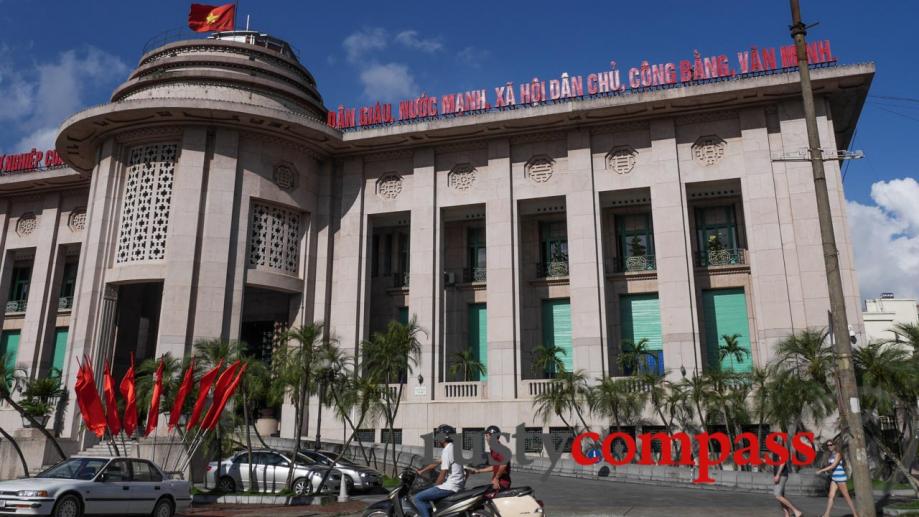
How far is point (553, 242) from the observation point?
3566 cm

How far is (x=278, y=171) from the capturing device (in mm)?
33500

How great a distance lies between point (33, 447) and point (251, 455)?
1106cm

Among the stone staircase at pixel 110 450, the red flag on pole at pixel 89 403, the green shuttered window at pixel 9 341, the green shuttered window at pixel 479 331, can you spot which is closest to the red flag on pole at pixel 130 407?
the red flag on pole at pixel 89 403

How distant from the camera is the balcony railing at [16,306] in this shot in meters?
40.3

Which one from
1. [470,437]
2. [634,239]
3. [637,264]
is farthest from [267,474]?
[634,239]

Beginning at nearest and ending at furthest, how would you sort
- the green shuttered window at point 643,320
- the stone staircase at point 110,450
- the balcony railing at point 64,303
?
1. the stone staircase at point 110,450
2. the green shuttered window at point 643,320
3. the balcony railing at point 64,303

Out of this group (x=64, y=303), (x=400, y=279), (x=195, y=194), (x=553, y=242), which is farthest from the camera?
(x=64, y=303)

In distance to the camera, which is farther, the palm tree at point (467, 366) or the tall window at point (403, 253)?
the tall window at point (403, 253)

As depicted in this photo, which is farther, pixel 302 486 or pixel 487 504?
pixel 302 486

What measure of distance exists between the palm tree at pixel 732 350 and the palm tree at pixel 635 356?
288cm

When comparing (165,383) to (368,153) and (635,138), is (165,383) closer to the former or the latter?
(368,153)

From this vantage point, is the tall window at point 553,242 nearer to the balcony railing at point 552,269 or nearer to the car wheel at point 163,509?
the balcony railing at point 552,269

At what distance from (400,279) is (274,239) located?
23.2 feet

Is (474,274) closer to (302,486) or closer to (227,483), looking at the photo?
(302,486)
